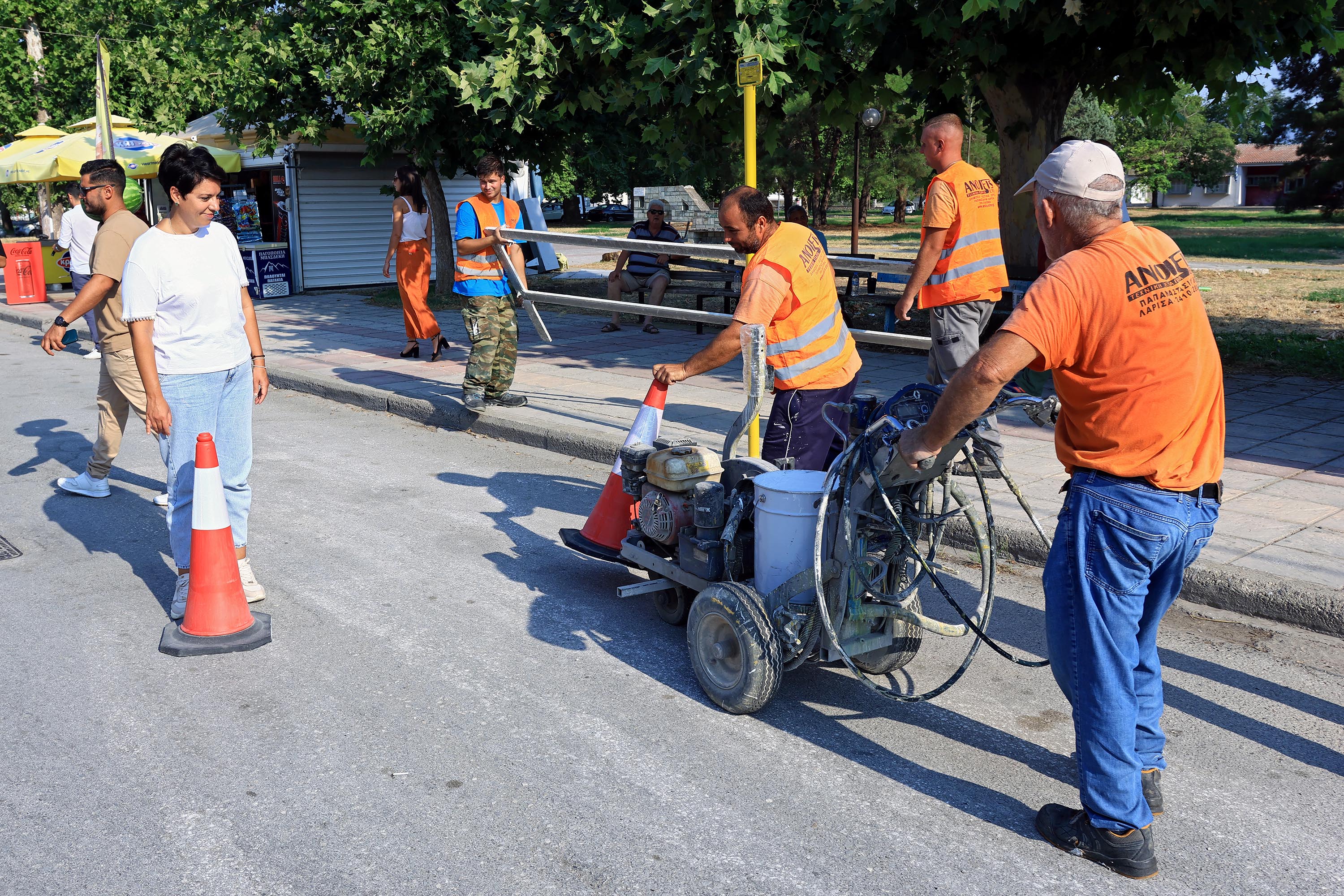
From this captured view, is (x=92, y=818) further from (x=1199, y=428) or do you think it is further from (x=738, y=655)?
(x=1199, y=428)

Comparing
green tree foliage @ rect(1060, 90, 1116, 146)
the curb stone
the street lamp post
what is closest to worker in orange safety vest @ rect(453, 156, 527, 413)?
the curb stone

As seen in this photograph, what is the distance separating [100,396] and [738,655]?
4.74 metres

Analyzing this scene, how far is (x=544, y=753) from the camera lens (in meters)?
3.65

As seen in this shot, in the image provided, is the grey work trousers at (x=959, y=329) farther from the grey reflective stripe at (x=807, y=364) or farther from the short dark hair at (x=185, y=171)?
the short dark hair at (x=185, y=171)

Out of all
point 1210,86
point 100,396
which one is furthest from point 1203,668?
point 1210,86

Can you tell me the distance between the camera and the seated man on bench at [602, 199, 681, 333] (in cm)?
1391

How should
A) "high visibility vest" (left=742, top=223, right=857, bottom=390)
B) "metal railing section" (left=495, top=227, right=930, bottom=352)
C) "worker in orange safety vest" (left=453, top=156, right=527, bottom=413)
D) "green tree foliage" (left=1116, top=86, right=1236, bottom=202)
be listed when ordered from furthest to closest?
"green tree foliage" (left=1116, top=86, right=1236, bottom=202), "worker in orange safety vest" (left=453, top=156, right=527, bottom=413), "metal railing section" (left=495, top=227, right=930, bottom=352), "high visibility vest" (left=742, top=223, right=857, bottom=390)

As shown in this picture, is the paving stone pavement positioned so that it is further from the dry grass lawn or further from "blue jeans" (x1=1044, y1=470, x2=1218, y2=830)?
the dry grass lawn

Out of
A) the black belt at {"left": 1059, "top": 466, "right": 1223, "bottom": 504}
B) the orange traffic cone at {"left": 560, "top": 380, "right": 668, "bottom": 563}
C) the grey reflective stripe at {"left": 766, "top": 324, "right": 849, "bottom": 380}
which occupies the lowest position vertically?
the orange traffic cone at {"left": 560, "top": 380, "right": 668, "bottom": 563}

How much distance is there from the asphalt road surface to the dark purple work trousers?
2.87 ft

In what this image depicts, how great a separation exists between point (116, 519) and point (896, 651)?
15.1 feet

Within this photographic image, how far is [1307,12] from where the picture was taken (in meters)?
8.69

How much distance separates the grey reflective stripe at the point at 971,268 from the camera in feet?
20.2

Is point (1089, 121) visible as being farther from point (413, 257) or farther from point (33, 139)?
point (413, 257)
